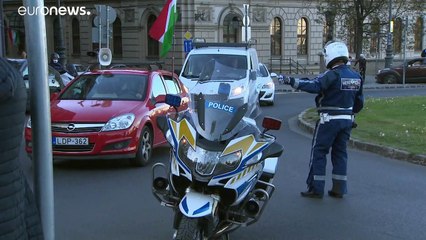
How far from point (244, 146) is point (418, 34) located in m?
44.7

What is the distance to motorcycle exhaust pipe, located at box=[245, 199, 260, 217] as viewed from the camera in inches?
184

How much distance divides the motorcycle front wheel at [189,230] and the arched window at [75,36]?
145 ft

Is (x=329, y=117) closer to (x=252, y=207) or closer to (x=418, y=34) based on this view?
(x=252, y=207)

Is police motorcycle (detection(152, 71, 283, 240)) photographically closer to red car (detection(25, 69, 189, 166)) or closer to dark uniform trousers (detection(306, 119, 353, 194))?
dark uniform trousers (detection(306, 119, 353, 194))

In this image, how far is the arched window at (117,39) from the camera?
1700 inches

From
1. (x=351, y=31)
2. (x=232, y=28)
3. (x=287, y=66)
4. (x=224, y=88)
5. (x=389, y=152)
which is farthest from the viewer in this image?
(x=287, y=66)

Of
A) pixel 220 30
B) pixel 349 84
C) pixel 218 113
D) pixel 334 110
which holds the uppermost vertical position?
pixel 220 30

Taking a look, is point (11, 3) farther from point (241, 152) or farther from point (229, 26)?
point (241, 152)

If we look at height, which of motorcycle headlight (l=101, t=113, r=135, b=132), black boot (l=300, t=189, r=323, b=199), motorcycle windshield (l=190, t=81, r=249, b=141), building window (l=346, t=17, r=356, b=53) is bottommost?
black boot (l=300, t=189, r=323, b=199)

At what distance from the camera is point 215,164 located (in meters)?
4.40

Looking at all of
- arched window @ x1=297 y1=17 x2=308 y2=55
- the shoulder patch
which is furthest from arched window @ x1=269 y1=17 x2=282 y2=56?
the shoulder patch

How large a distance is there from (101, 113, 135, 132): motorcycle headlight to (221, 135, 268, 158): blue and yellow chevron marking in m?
4.23

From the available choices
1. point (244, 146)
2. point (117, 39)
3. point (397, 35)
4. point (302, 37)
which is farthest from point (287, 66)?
point (244, 146)

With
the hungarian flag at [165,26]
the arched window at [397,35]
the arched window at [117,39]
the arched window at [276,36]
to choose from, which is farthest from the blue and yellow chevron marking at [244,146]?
the arched window at [276,36]
